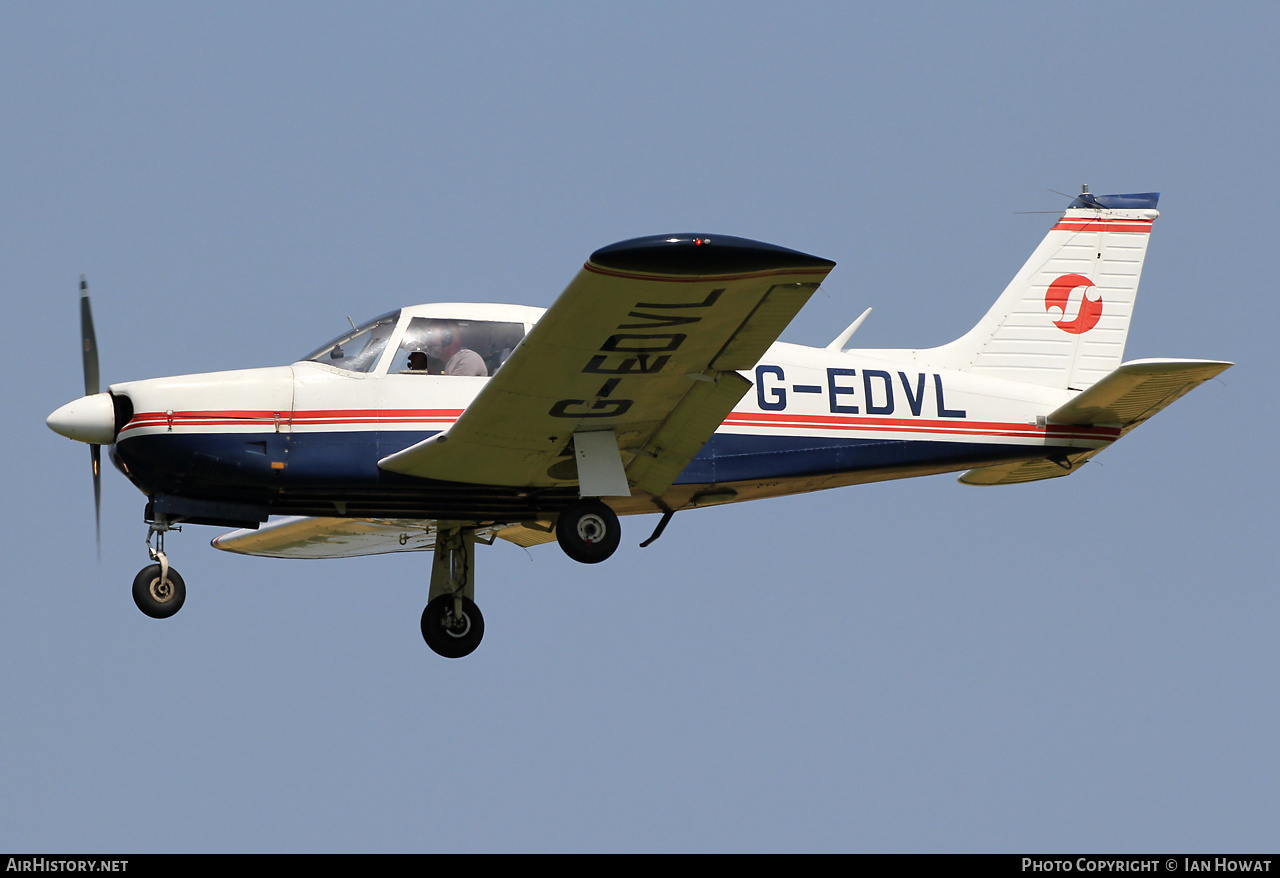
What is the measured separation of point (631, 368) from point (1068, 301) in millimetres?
5667

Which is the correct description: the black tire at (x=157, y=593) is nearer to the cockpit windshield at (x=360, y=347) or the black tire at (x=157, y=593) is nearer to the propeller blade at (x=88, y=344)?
the propeller blade at (x=88, y=344)

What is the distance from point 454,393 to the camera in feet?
44.8

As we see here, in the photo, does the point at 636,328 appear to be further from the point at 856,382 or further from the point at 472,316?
the point at 856,382

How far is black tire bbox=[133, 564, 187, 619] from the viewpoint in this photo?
13.2 meters

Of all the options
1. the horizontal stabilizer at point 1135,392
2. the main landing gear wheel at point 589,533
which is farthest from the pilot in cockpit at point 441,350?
the horizontal stabilizer at point 1135,392

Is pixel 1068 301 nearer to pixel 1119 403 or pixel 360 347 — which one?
pixel 1119 403

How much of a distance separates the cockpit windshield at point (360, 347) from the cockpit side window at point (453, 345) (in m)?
0.17

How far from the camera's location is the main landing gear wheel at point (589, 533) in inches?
530

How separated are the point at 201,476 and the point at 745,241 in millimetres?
4949

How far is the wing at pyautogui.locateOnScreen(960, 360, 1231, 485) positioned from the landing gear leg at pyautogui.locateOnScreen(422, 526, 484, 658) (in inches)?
183

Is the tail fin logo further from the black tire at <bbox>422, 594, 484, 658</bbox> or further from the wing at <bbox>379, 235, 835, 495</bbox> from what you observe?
the black tire at <bbox>422, 594, 484, 658</bbox>
